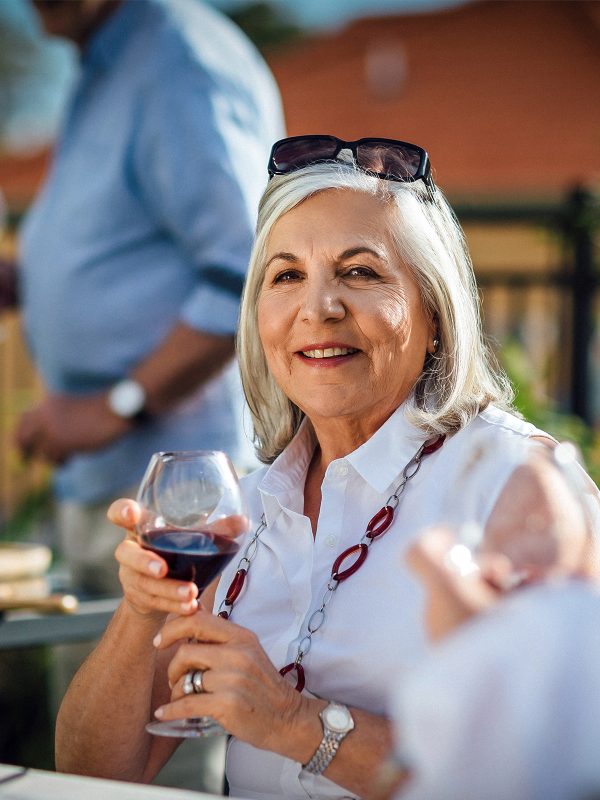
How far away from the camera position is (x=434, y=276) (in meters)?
1.92

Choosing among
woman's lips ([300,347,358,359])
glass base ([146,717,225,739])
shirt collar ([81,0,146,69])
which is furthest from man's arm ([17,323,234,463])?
glass base ([146,717,225,739])

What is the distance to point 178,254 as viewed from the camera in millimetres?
3092

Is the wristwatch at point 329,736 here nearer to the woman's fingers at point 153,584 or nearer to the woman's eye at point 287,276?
the woman's fingers at point 153,584

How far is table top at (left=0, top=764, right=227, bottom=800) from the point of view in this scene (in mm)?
1292

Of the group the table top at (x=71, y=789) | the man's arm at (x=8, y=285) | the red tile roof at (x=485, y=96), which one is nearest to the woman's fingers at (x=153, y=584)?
the table top at (x=71, y=789)

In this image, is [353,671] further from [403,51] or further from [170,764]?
[403,51]

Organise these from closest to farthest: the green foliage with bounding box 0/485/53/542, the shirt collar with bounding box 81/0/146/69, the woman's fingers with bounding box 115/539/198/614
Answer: the woman's fingers with bounding box 115/539/198/614, the shirt collar with bounding box 81/0/146/69, the green foliage with bounding box 0/485/53/542

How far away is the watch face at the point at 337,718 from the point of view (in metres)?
1.50

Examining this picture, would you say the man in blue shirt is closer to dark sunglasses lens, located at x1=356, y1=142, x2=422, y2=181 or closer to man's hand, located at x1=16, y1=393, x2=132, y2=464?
man's hand, located at x1=16, y1=393, x2=132, y2=464

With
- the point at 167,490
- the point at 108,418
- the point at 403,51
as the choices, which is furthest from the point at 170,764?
the point at 403,51

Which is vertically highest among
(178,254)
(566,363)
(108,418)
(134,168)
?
(134,168)

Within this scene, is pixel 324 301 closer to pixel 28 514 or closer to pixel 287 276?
pixel 287 276

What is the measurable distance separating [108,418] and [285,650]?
1443mm

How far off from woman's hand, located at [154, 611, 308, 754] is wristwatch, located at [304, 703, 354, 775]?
50mm
